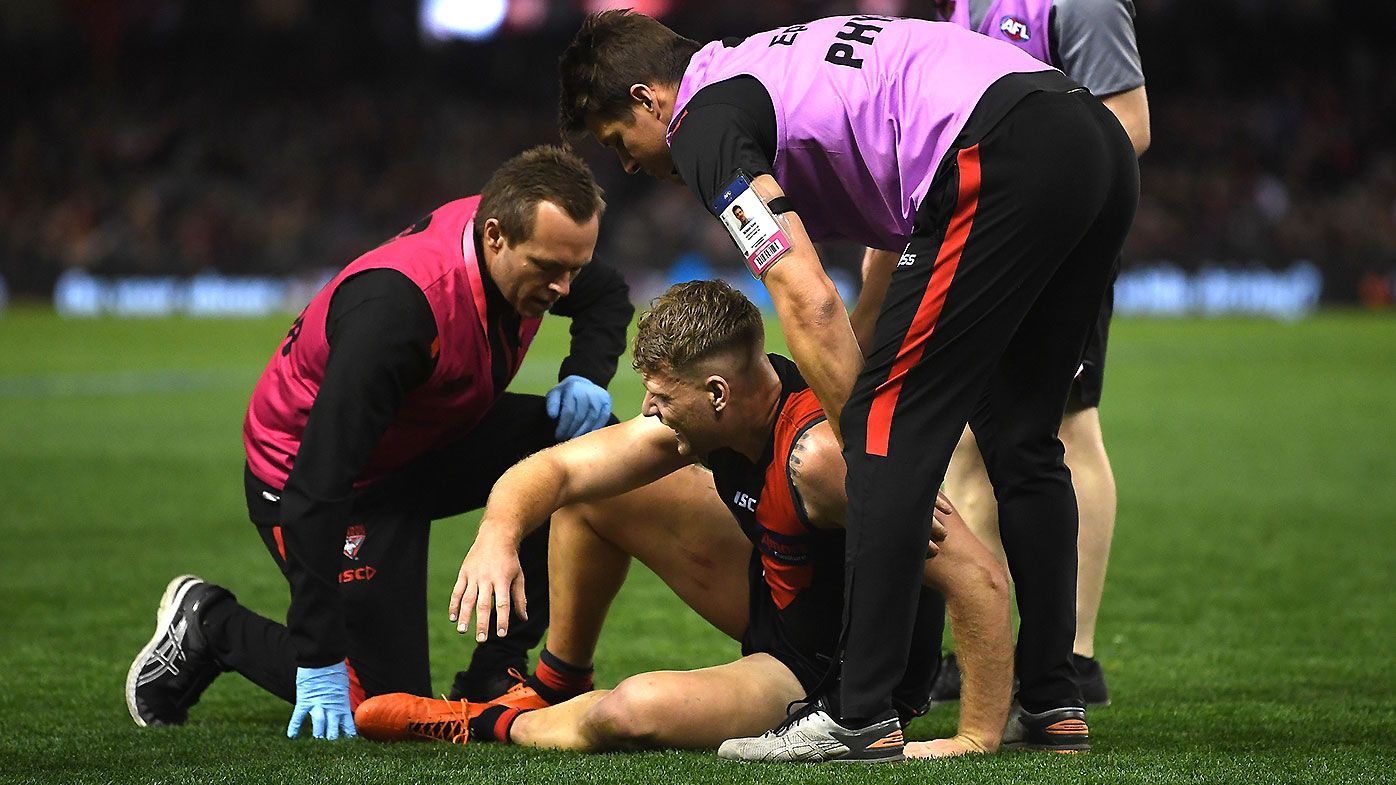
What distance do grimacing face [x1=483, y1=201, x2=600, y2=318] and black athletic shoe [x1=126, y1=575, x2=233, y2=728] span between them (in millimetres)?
1175

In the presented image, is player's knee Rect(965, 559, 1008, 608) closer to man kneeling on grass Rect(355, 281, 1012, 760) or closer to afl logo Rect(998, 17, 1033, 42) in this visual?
man kneeling on grass Rect(355, 281, 1012, 760)

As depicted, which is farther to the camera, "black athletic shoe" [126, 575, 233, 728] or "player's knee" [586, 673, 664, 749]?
"black athletic shoe" [126, 575, 233, 728]

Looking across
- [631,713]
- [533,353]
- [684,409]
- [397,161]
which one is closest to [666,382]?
[684,409]

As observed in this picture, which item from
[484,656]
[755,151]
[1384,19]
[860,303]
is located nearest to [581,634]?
[484,656]

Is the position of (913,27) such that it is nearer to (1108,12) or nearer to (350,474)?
(1108,12)

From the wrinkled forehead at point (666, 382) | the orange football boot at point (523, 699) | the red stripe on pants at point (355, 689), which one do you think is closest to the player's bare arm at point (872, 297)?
the wrinkled forehead at point (666, 382)

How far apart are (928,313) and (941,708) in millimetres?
1567

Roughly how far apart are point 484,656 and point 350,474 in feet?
2.69

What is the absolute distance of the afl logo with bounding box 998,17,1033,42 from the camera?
429 centimetres

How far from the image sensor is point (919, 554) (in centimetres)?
304

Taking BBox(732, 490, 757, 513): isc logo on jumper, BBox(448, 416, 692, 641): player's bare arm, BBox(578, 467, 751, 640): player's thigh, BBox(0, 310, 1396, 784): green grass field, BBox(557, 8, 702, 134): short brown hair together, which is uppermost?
BBox(557, 8, 702, 134): short brown hair

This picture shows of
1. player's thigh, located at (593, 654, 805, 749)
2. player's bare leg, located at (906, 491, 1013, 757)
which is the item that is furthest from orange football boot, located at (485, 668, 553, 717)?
player's bare leg, located at (906, 491, 1013, 757)

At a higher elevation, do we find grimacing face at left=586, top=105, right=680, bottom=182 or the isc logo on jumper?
grimacing face at left=586, top=105, right=680, bottom=182

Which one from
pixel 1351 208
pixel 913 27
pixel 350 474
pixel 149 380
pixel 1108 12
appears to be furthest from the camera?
pixel 1351 208
